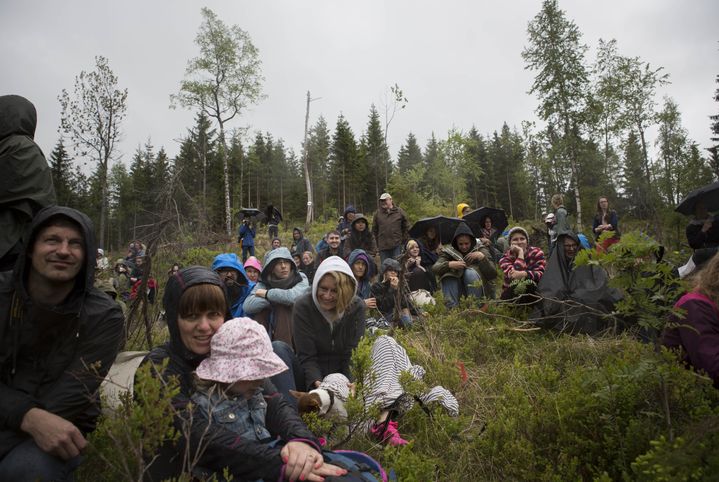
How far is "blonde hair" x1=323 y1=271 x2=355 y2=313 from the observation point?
10.9 feet

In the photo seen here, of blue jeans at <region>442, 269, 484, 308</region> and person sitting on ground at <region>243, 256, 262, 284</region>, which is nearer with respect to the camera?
blue jeans at <region>442, 269, 484, 308</region>

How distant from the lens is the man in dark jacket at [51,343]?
1.76 meters

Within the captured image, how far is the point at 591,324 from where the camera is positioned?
4293 mm

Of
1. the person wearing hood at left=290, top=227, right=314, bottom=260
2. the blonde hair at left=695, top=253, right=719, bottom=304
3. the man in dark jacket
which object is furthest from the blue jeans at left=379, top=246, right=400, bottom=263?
the man in dark jacket

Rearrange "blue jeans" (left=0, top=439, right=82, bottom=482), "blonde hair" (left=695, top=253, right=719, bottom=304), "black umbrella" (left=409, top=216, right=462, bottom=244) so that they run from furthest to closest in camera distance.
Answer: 1. "black umbrella" (left=409, top=216, right=462, bottom=244)
2. "blonde hair" (left=695, top=253, right=719, bottom=304)
3. "blue jeans" (left=0, top=439, right=82, bottom=482)

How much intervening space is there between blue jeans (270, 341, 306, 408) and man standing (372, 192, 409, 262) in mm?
5232

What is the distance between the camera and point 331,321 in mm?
3385

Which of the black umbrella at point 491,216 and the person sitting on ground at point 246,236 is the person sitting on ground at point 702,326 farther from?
the person sitting on ground at point 246,236

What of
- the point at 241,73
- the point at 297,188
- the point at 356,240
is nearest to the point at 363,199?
the point at 297,188

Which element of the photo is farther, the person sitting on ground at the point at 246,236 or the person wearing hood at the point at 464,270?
the person sitting on ground at the point at 246,236

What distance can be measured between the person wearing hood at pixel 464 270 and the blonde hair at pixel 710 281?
136 inches

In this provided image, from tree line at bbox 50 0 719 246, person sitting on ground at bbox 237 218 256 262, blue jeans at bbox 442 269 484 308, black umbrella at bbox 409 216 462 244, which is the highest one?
tree line at bbox 50 0 719 246

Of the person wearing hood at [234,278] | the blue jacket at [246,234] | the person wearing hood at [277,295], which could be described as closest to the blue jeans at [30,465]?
the person wearing hood at [277,295]

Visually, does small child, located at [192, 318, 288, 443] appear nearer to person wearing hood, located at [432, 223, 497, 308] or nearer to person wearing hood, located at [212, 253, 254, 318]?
person wearing hood, located at [212, 253, 254, 318]
